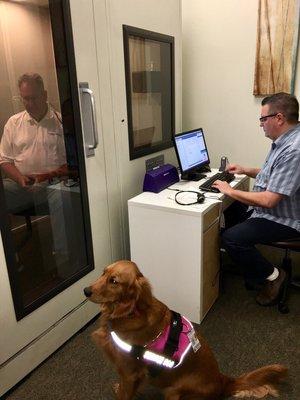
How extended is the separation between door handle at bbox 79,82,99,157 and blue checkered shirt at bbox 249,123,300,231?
1045mm

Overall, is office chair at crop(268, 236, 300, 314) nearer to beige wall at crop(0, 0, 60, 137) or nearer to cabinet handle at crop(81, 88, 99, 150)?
cabinet handle at crop(81, 88, 99, 150)

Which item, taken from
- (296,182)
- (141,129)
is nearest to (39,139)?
(141,129)

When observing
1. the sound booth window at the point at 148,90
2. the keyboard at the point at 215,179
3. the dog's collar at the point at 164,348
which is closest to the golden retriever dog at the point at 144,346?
the dog's collar at the point at 164,348

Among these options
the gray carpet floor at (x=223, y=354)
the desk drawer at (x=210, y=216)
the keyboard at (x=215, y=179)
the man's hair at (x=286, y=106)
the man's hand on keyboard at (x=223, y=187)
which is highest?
the man's hair at (x=286, y=106)

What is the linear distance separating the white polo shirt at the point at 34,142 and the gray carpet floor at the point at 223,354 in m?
1.03

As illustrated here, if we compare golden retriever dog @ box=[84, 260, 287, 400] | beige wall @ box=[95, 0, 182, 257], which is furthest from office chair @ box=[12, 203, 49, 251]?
golden retriever dog @ box=[84, 260, 287, 400]

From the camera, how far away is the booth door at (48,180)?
169 centimetres

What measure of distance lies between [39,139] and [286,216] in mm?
1557

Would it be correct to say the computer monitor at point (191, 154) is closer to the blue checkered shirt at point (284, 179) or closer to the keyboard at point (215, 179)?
the keyboard at point (215, 179)

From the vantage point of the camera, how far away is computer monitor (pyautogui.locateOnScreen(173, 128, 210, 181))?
2.40 meters

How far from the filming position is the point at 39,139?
6.60 feet

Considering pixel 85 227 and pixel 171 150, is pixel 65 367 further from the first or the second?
pixel 171 150

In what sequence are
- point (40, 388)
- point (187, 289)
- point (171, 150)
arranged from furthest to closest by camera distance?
point (171, 150) → point (187, 289) → point (40, 388)

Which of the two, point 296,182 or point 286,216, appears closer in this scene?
point 296,182
